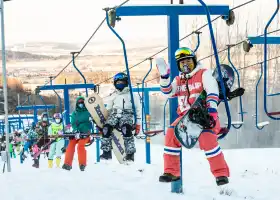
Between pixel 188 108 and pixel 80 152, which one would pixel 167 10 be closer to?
pixel 188 108

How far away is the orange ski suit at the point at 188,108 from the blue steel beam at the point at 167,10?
1.14 meters

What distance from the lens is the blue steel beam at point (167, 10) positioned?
5.32 meters

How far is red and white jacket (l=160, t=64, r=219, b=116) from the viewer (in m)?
4.17

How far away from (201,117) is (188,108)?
0.40m

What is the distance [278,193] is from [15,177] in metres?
4.56

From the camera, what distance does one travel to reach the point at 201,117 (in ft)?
13.3

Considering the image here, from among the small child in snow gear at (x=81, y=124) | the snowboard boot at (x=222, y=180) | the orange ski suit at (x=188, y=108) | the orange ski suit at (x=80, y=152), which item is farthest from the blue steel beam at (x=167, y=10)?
the orange ski suit at (x=80, y=152)

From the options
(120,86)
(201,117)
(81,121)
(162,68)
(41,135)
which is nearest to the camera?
(201,117)

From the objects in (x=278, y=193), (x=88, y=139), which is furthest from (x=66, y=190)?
(x=278, y=193)

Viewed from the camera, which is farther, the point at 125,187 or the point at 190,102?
the point at 125,187

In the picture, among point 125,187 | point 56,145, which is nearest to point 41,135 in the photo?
point 56,145

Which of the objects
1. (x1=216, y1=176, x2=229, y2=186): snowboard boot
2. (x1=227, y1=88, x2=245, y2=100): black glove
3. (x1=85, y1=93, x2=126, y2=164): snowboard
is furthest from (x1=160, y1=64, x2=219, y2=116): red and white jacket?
(x1=85, y1=93, x2=126, y2=164): snowboard

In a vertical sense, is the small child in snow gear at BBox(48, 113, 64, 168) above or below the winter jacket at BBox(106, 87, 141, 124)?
below

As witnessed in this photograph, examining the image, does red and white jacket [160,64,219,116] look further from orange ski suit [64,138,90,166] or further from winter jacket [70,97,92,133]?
orange ski suit [64,138,90,166]
